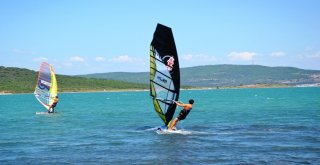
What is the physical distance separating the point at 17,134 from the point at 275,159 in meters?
14.1

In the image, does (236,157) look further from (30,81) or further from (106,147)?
(30,81)

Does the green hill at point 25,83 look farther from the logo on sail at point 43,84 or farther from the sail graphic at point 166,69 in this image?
the sail graphic at point 166,69

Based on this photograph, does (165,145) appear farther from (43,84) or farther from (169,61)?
(43,84)

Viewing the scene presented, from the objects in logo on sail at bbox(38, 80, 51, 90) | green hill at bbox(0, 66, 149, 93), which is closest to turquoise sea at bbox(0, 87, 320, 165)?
logo on sail at bbox(38, 80, 51, 90)

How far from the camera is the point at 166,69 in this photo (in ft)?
74.2

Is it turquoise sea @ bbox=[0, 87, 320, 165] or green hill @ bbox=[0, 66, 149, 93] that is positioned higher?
green hill @ bbox=[0, 66, 149, 93]

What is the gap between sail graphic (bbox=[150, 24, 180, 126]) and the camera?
22.4 meters

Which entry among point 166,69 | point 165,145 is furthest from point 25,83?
point 165,145

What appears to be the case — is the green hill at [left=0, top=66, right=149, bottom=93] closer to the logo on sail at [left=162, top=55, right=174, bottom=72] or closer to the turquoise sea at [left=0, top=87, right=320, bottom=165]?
the turquoise sea at [left=0, top=87, right=320, bottom=165]

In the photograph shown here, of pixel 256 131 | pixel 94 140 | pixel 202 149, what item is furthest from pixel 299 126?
pixel 94 140

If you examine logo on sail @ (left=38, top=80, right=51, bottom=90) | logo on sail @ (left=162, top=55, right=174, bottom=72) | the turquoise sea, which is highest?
logo on sail @ (left=162, top=55, right=174, bottom=72)

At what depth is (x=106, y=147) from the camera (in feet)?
62.0

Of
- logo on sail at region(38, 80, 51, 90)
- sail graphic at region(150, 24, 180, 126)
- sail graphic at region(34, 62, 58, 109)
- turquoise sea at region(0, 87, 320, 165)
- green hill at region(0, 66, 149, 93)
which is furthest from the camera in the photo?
green hill at region(0, 66, 149, 93)

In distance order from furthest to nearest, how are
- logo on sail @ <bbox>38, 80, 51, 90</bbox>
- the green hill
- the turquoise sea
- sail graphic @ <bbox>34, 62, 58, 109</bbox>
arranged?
the green hill, logo on sail @ <bbox>38, 80, 51, 90</bbox>, sail graphic @ <bbox>34, 62, 58, 109</bbox>, the turquoise sea
